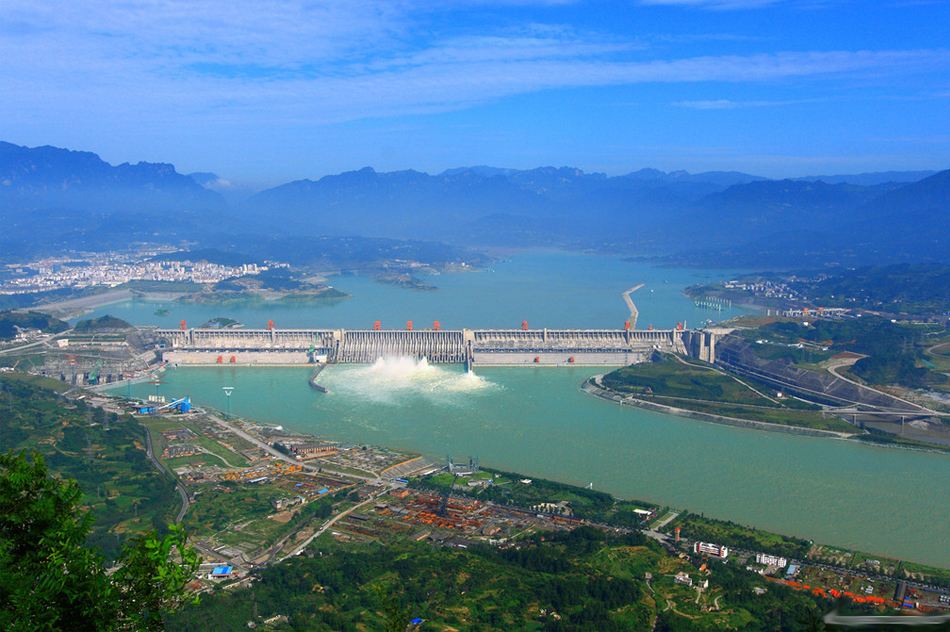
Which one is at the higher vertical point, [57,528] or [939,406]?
[57,528]

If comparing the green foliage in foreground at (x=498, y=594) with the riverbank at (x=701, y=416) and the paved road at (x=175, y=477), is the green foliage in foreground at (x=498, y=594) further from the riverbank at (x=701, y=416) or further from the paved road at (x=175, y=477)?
the riverbank at (x=701, y=416)

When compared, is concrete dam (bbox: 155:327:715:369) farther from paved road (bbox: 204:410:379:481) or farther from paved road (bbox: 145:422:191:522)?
paved road (bbox: 145:422:191:522)

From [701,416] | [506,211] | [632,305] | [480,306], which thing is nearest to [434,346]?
[701,416]

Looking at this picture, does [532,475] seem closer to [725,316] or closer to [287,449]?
[287,449]

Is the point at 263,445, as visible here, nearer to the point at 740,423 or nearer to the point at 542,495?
the point at 542,495

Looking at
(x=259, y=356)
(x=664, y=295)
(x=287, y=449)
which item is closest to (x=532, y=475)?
(x=287, y=449)

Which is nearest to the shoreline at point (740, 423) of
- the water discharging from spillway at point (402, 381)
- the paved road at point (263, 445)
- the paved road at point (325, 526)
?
the water discharging from spillway at point (402, 381)

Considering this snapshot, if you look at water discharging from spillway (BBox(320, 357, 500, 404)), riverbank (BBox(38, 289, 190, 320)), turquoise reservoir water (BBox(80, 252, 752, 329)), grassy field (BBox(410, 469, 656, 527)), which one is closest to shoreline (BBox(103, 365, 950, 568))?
grassy field (BBox(410, 469, 656, 527))
